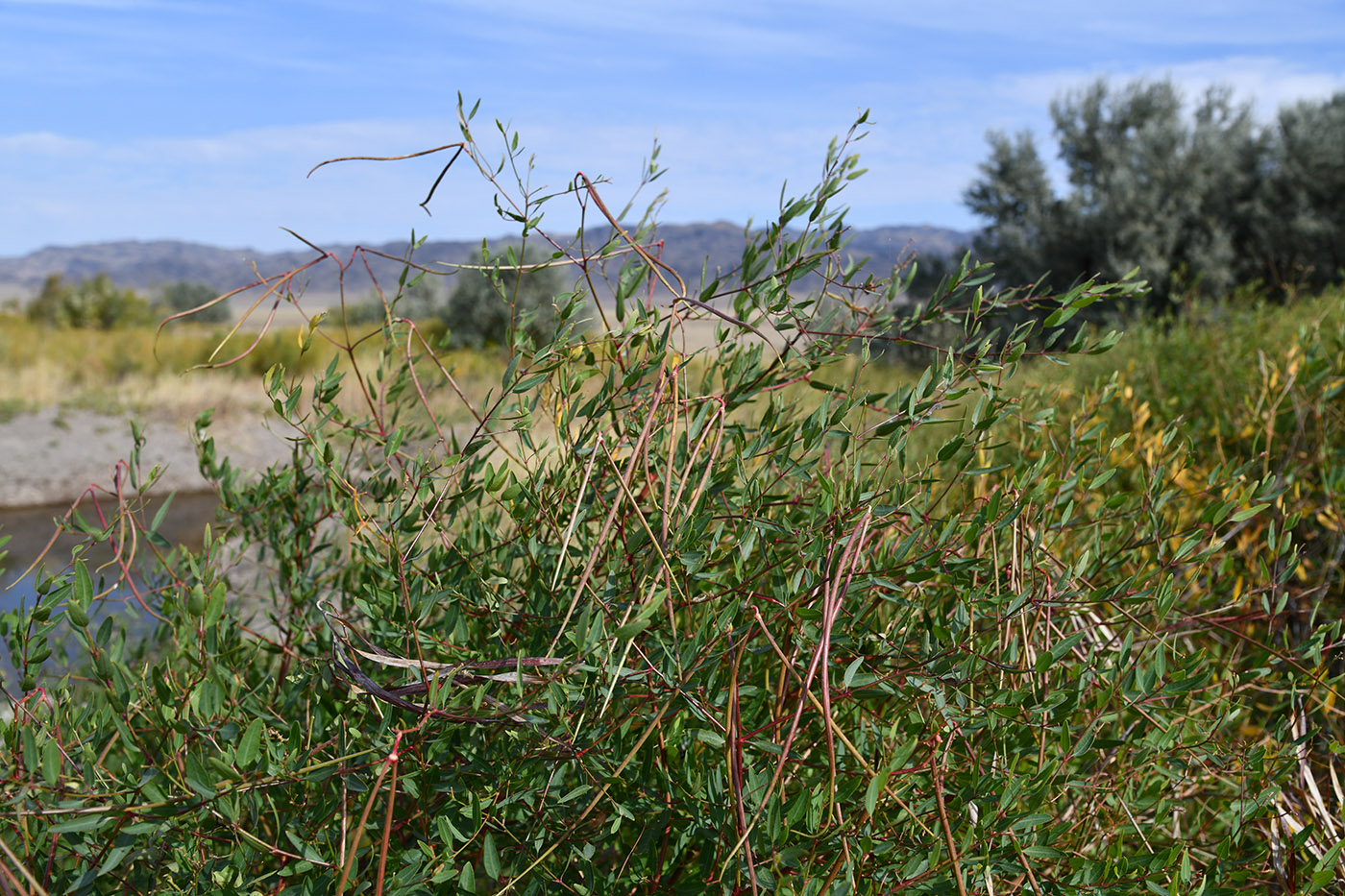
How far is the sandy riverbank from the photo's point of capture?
945cm

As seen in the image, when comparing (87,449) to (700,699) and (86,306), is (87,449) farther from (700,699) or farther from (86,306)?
(86,306)

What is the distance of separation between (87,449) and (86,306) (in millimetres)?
14869

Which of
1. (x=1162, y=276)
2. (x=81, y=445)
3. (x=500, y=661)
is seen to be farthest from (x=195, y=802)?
(x=1162, y=276)

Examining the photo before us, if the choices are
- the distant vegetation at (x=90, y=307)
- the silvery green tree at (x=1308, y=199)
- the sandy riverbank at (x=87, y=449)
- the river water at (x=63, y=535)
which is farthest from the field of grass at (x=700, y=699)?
the distant vegetation at (x=90, y=307)

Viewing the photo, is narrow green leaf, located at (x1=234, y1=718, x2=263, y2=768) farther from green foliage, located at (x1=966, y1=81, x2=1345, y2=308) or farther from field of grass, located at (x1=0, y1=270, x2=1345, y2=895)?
green foliage, located at (x1=966, y1=81, x2=1345, y2=308)

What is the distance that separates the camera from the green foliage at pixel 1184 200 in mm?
12391

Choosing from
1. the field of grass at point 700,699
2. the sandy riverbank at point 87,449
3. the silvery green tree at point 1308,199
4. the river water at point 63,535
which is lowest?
the river water at point 63,535

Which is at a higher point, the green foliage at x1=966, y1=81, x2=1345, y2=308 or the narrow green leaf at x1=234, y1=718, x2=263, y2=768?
the green foliage at x1=966, y1=81, x2=1345, y2=308

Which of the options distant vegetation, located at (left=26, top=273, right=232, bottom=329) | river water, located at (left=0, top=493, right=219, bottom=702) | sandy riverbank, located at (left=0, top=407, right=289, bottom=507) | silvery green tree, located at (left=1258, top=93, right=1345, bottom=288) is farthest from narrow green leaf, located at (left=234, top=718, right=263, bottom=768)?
distant vegetation, located at (left=26, top=273, right=232, bottom=329)

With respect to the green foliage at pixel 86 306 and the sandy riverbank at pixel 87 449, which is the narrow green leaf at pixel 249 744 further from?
the green foliage at pixel 86 306

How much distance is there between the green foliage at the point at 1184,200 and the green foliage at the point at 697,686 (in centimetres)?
1181

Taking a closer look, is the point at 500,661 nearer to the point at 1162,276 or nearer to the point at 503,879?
the point at 503,879

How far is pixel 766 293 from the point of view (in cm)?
151

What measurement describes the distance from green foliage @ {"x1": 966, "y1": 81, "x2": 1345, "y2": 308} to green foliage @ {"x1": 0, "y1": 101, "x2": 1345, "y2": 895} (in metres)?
11.8
